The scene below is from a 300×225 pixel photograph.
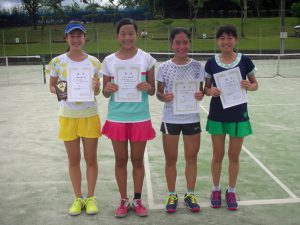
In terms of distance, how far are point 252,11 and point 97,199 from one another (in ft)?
176

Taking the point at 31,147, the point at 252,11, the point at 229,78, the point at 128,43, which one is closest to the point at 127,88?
the point at 128,43

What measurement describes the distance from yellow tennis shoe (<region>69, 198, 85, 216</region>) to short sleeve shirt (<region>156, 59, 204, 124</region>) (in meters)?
1.23

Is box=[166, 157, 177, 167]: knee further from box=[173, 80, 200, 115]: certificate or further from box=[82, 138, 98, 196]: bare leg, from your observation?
box=[82, 138, 98, 196]: bare leg

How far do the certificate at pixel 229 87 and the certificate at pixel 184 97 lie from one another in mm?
224

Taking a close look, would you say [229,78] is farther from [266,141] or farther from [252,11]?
[252,11]

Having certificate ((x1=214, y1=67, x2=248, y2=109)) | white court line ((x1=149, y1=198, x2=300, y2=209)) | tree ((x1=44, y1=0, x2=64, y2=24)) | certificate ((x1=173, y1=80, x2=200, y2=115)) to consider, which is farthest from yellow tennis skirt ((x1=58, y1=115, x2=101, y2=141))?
tree ((x1=44, y1=0, x2=64, y2=24))

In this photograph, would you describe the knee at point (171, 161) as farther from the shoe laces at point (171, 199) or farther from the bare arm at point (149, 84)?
the bare arm at point (149, 84)

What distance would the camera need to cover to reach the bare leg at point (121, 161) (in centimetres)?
383

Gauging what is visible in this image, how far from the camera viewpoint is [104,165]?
5.66 metres

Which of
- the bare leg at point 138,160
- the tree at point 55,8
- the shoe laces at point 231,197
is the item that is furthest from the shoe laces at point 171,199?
the tree at point 55,8

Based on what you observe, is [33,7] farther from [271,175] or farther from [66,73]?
[66,73]

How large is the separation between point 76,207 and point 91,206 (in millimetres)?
151

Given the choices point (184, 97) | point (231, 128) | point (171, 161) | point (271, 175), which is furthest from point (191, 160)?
point (271, 175)

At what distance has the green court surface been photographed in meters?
3.97
